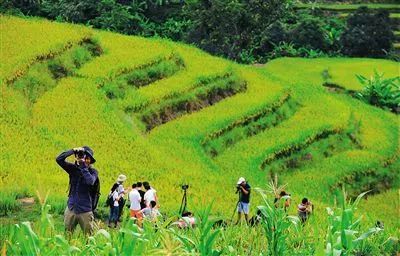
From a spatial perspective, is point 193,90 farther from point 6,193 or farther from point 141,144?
point 6,193

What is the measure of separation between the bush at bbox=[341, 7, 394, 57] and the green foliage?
20.0ft

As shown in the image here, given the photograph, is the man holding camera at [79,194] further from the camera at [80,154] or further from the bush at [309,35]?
the bush at [309,35]

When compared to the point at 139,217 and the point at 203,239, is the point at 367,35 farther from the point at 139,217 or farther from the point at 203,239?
the point at 203,239

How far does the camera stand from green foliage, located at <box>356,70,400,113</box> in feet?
71.7

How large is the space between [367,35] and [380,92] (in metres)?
7.13

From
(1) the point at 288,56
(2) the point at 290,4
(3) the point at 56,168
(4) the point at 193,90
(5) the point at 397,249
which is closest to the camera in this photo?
(5) the point at 397,249

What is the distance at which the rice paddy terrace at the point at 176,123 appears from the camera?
41.7 ft

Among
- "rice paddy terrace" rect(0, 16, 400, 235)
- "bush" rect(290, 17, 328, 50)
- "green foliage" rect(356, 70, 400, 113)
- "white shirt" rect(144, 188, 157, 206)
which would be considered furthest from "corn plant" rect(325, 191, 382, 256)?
"bush" rect(290, 17, 328, 50)

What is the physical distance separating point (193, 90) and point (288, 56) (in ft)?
38.4

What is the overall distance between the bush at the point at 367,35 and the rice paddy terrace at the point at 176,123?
7.34 m

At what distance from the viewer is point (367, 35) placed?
2870 cm

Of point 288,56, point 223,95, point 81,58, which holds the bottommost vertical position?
point 288,56

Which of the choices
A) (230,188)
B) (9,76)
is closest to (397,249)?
(230,188)

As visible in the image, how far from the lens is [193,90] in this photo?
58.0ft
